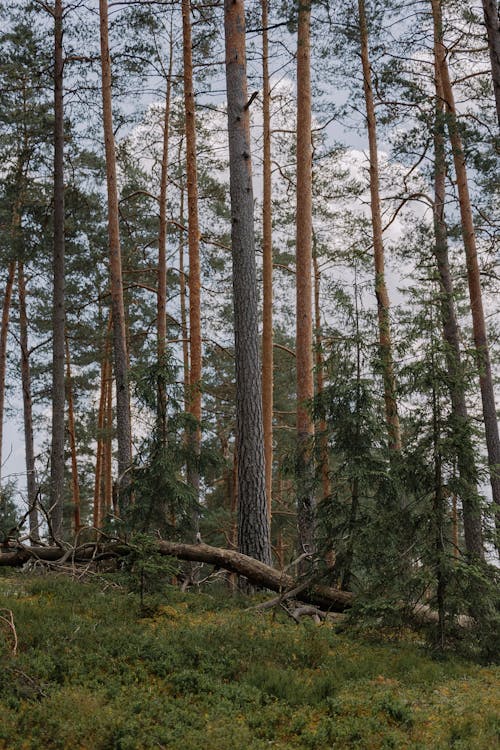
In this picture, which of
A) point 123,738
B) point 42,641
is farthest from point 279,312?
point 123,738

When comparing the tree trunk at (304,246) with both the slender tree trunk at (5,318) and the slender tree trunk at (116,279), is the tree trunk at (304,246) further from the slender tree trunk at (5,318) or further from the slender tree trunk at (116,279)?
the slender tree trunk at (5,318)

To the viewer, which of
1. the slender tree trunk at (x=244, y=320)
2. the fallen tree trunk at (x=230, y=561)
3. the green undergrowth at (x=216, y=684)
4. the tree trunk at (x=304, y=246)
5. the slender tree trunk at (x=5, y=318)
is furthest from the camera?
the slender tree trunk at (x=5, y=318)

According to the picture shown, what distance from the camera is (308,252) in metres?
12.6

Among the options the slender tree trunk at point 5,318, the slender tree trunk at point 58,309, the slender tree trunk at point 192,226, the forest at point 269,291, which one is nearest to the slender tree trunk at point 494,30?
the forest at point 269,291

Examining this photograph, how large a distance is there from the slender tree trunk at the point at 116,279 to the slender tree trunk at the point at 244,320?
474cm

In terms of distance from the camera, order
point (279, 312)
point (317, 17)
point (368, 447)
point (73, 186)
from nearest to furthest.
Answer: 1. point (368, 447)
2. point (317, 17)
3. point (73, 186)
4. point (279, 312)

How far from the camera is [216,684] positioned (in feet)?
19.3

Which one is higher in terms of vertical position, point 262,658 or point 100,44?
point 100,44

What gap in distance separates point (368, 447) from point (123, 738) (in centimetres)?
507

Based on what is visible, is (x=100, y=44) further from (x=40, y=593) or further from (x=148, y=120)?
(x=40, y=593)

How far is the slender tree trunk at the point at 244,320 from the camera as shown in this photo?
957 centimetres

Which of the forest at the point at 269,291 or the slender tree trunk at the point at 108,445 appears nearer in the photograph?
the forest at the point at 269,291

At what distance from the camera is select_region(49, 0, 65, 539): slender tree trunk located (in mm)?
15086

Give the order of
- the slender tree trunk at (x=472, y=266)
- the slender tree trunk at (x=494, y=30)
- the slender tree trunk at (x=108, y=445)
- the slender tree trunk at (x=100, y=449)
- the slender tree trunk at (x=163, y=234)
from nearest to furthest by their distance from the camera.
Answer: the slender tree trunk at (x=494, y=30), the slender tree trunk at (x=472, y=266), the slender tree trunk at (x=163, y=234), the slender tree trunk at (x=108, y=445), the slender tree trunk at (x=100, y=449)
